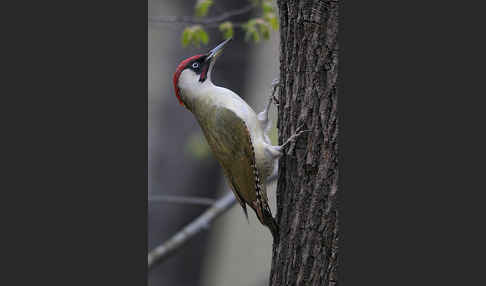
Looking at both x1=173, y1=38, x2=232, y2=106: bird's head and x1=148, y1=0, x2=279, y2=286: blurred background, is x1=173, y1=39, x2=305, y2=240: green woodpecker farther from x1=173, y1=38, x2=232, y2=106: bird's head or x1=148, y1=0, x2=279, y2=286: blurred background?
x1=148, y1=0, x2=279, y2=286: blurred background

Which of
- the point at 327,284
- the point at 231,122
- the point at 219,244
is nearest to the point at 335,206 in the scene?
the point at 327,284

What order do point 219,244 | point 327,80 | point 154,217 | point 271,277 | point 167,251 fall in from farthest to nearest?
point 154,217, point 219,244, point 167,251, point 271,277, point 327,80

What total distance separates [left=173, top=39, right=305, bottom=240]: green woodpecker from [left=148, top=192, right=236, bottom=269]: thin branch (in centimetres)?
138

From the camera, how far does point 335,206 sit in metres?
3.64

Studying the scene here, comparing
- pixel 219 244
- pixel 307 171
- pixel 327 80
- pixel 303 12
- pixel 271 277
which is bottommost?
pixel 219 244

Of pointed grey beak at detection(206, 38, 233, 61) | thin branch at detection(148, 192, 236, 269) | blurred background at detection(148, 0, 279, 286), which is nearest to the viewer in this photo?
pointed grey beak at detection(206, 38, 233, 61)

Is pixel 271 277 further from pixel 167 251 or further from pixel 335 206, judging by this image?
pixel 167 251

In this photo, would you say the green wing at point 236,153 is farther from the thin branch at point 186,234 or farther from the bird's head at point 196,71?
the thin branch at point 186,234

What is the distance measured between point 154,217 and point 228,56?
2145 mm

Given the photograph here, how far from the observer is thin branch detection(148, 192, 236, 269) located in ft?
17.6

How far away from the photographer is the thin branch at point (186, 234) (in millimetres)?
5363

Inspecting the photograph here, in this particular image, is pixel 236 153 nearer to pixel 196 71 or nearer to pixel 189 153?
pixel 196 71

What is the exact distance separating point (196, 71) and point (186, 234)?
1.84 m

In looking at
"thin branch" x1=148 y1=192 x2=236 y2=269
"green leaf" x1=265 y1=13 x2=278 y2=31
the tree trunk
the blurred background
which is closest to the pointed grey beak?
"green leaf" x1=265 y1=13 x2=278 y2=31
